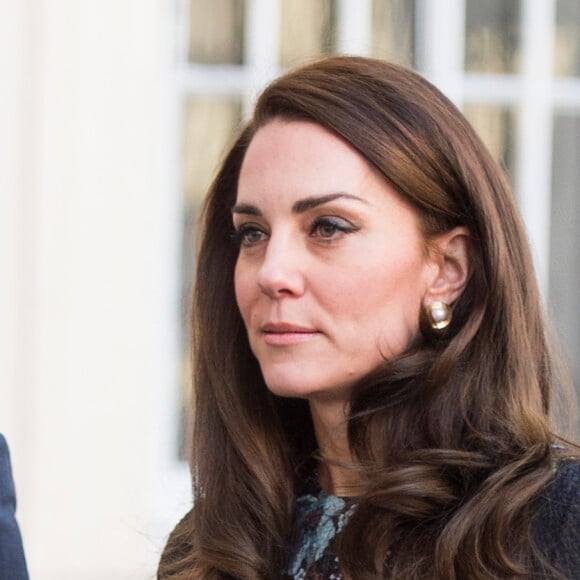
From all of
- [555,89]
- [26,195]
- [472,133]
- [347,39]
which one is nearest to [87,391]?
[26,195]

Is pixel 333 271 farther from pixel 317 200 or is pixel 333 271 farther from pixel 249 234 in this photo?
pixel 249 234

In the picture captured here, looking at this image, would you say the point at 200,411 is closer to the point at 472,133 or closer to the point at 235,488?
the point at 235,488

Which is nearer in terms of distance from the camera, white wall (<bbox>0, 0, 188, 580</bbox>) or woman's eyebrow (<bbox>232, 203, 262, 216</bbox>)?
woman's eyebrow (<bbox>232, 203, 262, 216</bbox>)

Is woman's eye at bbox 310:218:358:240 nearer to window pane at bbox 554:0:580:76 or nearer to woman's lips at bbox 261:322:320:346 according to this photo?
woman's lips at bbox 261:322:320:346

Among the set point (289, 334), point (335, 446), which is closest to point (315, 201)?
point (289, 334)

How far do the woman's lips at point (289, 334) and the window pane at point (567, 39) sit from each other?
3.26 meters

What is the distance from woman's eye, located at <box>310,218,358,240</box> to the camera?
2516 millimetres

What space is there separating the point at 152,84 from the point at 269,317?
2.91 meters

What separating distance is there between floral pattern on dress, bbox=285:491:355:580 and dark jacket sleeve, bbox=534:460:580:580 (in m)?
0.39

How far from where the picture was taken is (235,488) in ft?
9.25

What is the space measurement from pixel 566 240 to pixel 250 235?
10.1 feet

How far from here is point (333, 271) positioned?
251 cm

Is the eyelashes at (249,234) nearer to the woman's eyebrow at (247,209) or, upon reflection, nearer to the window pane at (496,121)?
the woman's eyebrow at (247,209)

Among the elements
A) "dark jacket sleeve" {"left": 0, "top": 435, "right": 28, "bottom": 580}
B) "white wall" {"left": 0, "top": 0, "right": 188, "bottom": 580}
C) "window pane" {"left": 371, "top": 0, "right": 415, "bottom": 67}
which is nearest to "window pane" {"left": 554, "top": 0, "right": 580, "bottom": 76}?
"window pane" {"left": 371, "top": 0, "right": 415, "bottom": 67}
